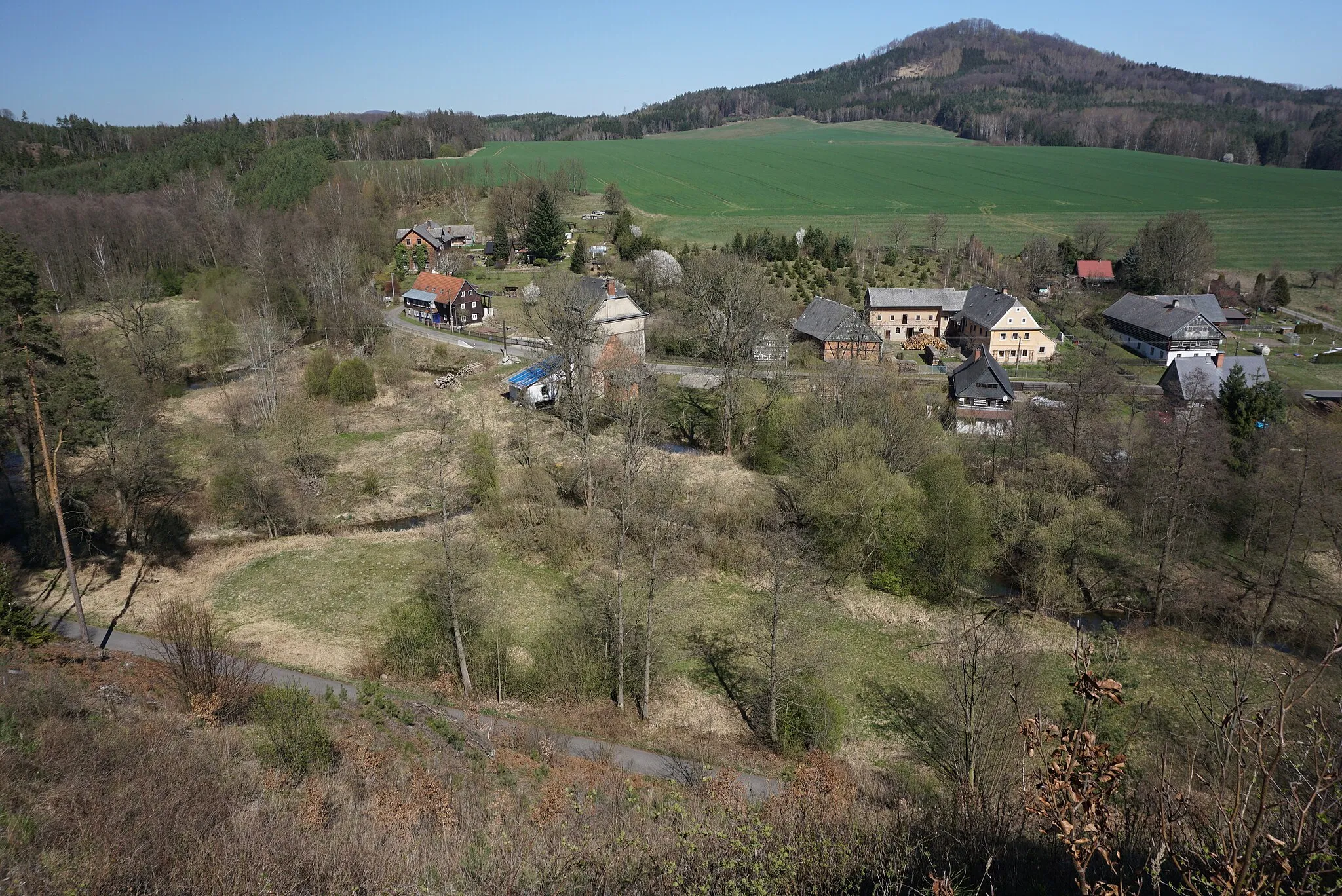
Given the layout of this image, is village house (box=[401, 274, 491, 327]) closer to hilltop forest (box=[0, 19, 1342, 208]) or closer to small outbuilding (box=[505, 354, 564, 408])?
small outbuilding (box=[505, 354, 564, 408])

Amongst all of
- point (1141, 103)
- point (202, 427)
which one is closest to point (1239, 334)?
point (202, 427)

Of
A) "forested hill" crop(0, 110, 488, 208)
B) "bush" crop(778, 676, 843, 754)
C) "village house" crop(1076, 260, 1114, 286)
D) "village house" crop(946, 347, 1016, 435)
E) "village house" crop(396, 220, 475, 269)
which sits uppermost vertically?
"forested hill" crop(0, 110, 488, 208)

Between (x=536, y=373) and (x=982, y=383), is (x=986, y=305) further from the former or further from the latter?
(x=536, y=373)

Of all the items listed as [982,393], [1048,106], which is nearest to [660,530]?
[982,393]

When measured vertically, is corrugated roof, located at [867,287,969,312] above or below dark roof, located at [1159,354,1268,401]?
above

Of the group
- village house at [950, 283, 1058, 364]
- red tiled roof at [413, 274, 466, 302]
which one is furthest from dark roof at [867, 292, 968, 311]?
red tiled roof at [413, 274, 466, 302]

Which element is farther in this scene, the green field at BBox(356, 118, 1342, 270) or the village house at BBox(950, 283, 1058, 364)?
the green field at BBox(356, 118, 1342, 270)

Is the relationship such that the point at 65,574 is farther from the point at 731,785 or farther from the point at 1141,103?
the point at 1141,103
